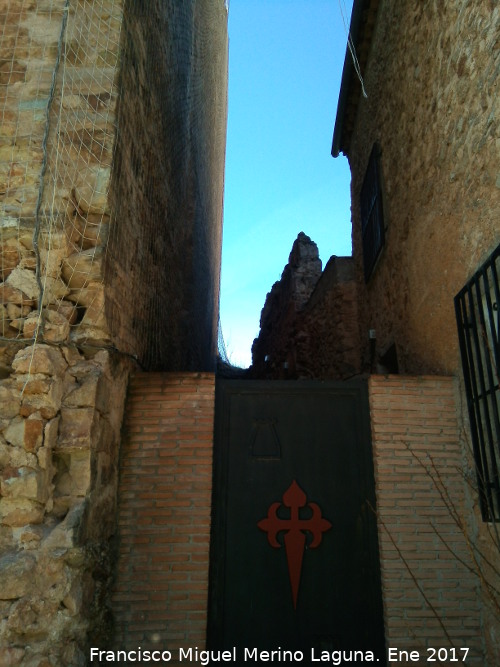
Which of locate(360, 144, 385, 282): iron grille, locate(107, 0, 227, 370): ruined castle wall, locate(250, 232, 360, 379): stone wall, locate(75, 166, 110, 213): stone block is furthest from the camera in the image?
locate(250, 232, 360, 379): stone wall

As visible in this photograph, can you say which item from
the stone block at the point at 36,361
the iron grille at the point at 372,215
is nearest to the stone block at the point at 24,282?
the stone block at the point at 36,361

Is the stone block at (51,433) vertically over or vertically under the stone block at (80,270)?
under

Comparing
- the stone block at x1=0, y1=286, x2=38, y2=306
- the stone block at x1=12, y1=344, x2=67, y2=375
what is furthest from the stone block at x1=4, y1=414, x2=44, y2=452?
the stone block at x1=0, y1=286, x2=38, y2=306

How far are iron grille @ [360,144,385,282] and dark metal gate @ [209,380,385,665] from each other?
293 cm

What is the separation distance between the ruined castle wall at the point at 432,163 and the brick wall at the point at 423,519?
45cm

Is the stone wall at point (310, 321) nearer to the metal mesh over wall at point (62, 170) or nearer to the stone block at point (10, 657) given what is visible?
the metal mesh over wall at point (62, 170)

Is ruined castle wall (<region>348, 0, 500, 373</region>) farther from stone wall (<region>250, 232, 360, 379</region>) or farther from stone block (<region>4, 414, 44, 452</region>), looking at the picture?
stone block (<region>4, 414, 44, 452</region>)

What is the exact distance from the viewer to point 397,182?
5688 mm

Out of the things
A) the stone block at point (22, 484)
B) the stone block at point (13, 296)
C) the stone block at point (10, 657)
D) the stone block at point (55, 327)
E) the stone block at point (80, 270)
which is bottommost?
the stone block at point (10, 657)

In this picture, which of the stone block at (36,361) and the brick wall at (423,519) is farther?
the brick wall at (423,519)

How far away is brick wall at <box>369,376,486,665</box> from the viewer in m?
3.51

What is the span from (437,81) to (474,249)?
1.65 meters

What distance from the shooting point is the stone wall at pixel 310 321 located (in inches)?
316

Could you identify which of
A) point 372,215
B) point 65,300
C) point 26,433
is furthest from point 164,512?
point 372,215
